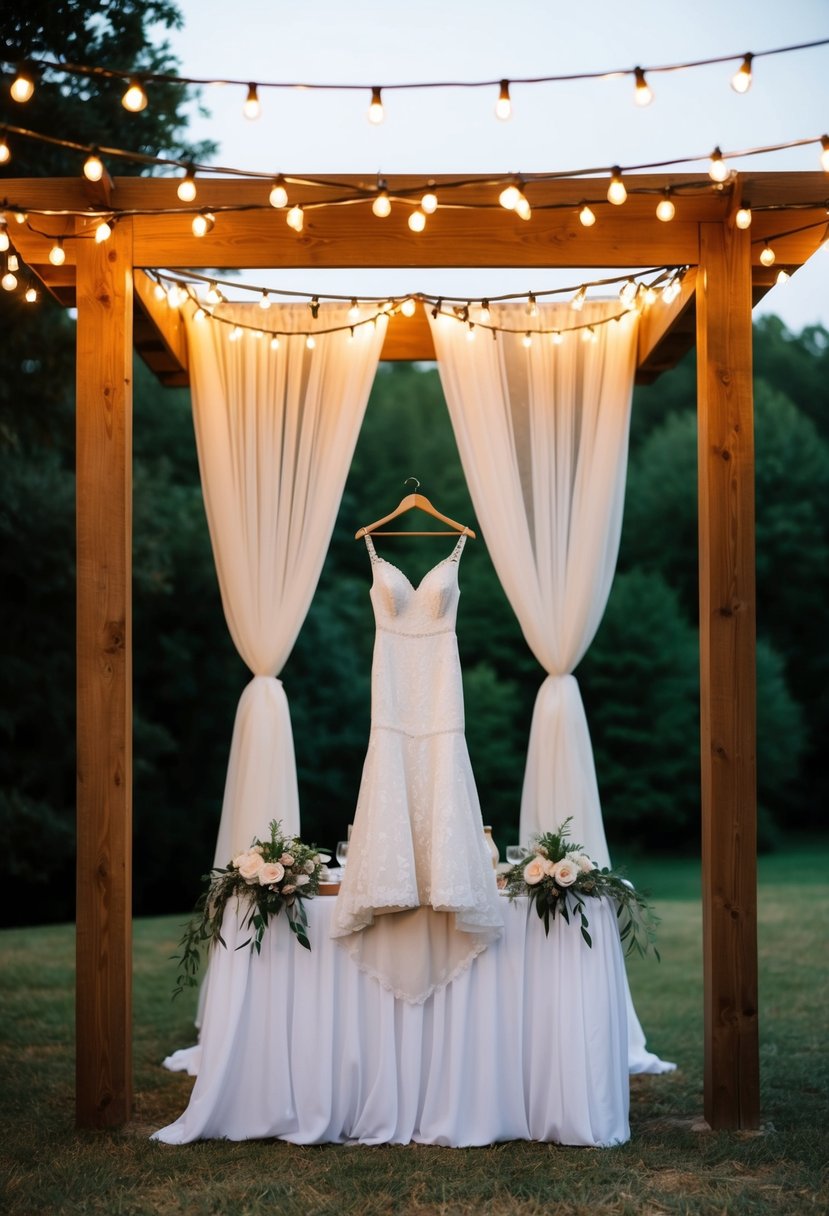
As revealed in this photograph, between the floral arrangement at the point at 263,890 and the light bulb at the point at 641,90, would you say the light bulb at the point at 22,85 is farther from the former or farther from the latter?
the floral arrangement at the point at 263,890

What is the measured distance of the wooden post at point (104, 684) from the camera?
12.7 feet

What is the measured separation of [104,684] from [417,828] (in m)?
1.09

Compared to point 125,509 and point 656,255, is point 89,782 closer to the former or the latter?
point 125,509

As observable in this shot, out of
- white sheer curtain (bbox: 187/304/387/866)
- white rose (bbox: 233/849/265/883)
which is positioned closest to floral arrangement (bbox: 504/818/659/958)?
white rose (bbox: 233/849/265/883)

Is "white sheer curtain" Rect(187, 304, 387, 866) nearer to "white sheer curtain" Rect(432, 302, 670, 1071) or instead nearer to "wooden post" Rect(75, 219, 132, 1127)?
"white sheer curtain" Rect(432, 302, 670, 1071)

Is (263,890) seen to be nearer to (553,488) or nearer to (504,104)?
(553,488)

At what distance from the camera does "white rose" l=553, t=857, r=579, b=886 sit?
3.75 metres

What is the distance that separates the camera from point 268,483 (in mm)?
4828

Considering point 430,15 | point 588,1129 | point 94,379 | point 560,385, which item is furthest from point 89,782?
point 430,15

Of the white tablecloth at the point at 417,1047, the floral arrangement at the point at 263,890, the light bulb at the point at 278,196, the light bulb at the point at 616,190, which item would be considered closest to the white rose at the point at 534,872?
the white tablecloth at the point at 417,1047

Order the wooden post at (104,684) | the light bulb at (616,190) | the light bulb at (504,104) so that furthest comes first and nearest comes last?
the wooden post at (104,684), the light bulb at (616,190), the light bulb at (504,104)

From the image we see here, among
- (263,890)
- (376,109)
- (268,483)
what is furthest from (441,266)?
(263,890)

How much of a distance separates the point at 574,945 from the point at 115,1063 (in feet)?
4.79

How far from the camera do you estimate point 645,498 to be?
15.8 meters
